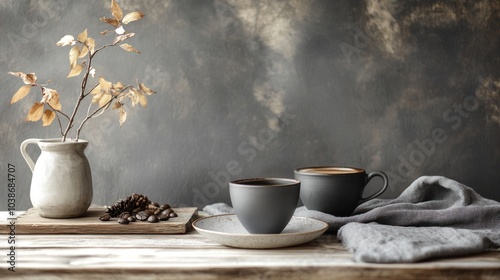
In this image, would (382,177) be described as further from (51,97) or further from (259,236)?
(51,97)

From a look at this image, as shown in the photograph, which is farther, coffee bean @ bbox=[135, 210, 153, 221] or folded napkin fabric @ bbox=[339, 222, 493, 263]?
coffee bean @ bbox=[135, 210, 153, 221]

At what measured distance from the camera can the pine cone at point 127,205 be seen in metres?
1.38

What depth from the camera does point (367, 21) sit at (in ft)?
5.29

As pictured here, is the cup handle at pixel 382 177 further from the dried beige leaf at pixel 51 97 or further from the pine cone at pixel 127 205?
the dried beige leaf at pixel 51 97

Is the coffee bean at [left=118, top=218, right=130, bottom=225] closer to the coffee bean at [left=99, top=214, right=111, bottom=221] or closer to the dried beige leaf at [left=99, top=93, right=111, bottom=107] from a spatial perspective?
the coffee bean at [left=99, top=214, right=111, bottom=221]

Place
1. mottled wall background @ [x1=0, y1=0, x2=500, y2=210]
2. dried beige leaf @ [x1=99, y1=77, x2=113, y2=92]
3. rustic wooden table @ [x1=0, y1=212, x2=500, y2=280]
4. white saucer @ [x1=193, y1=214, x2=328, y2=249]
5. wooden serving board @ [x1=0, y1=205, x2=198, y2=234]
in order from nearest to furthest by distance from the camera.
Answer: rustic wooden table @ [x1=0, y1=212, x2=500, y2=280], white saucer @ [x1=193, y1=214, x2=328, y2=249], wooden serving board @ [x1=0, y1=205, x2=198, y2=234], dried beige leaf @ [x1=99, y1=77, x2=113, y2=92], mottled wall background @ [x1=0, y1=0, x2=500, y2=210]

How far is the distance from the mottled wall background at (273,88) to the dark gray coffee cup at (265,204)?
459 mm

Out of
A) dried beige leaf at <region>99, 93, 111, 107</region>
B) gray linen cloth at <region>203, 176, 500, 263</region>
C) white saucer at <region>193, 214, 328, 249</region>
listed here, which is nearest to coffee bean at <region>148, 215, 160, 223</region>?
white saucer at <region>193, 214, 328, 249</region>

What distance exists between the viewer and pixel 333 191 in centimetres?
135

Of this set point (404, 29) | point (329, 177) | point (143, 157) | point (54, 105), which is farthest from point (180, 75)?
point (404, 29)

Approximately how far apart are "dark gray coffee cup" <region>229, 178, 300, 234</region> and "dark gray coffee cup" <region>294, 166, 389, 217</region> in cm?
18

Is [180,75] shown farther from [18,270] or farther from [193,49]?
[18,270]

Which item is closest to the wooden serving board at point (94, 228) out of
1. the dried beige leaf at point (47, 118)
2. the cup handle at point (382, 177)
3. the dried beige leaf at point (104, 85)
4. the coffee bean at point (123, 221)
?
the coffee bean at point (123, 221)

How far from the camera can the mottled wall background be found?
1615 mm
